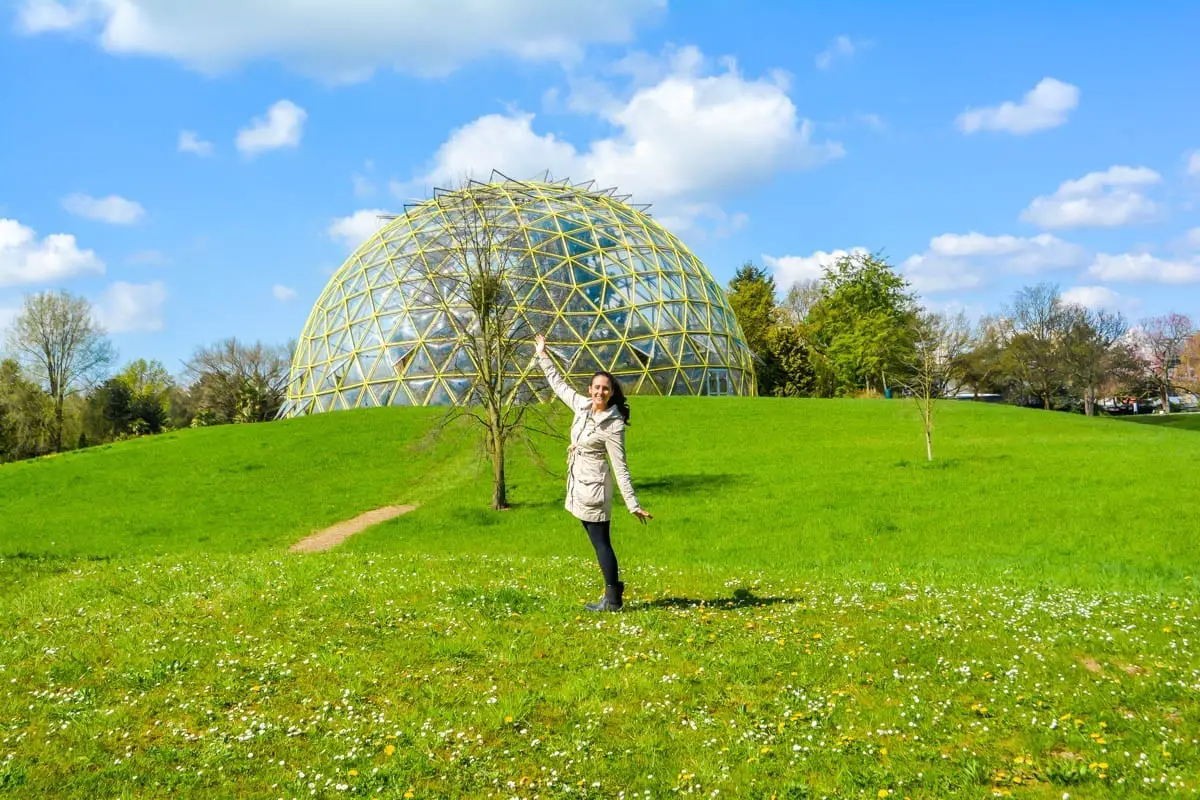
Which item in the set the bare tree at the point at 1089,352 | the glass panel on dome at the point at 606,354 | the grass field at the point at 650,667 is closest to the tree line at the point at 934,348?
the bare tree at the point at 1089,352

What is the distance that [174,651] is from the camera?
270 inches

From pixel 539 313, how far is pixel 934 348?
1249 inches

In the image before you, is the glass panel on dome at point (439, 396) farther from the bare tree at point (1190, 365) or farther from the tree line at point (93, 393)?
the bare tree at point (1190, 365)

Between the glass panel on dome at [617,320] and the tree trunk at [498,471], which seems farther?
the glass panel on dome at [617,320]

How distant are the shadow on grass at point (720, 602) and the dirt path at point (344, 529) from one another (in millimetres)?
11232

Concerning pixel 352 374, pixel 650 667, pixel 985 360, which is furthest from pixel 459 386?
pixel 985 360

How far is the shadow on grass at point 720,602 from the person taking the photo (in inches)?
332

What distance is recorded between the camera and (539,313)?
41312mm

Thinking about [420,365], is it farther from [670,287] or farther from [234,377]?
[234,377]

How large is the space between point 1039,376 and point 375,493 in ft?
220

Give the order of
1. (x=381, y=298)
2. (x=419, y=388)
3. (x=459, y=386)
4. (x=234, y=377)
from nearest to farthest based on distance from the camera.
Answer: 1. (x=459, y=386)
2. (x=419, y=388)
3. (x=381, y=298)
4. (x=234, y=377)

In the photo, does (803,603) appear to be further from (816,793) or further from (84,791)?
(84,791)

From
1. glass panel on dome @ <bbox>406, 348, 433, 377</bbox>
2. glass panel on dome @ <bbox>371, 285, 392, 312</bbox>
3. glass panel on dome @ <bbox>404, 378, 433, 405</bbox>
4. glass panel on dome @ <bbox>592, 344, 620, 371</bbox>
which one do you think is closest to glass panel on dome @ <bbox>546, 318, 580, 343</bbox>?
glass panel on dome @ <bbox>592, 344, 620, 371</bbox>

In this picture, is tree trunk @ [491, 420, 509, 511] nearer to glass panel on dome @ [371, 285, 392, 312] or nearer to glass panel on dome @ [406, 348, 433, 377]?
glass panel on dome @ [406, 348, 433, 377]
